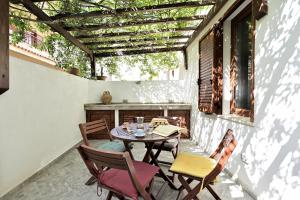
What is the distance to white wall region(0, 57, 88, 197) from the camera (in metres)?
2.35

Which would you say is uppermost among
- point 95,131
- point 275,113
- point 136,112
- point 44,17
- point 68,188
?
→ point 44,17

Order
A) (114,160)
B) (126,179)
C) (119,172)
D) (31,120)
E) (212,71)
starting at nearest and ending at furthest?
(114,160), (126,179), (119,172), (31,120), (212,71)

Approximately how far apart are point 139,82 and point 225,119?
3437mm

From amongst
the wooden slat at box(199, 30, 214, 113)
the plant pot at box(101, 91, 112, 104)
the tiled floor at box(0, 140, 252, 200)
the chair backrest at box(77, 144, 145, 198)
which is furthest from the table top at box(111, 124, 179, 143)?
the plant pot at box(101, 91, 112, 104)

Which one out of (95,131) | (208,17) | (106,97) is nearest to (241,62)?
(208,17)

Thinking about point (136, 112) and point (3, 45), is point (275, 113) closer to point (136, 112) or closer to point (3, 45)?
point (3, 45)

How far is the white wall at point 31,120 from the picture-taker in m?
2.35

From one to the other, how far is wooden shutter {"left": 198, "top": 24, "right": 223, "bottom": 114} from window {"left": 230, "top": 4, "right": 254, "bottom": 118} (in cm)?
20

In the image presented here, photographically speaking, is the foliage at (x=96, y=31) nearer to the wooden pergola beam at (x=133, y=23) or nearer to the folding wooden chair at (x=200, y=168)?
the wooden pergola beam at (x=133, y=23)

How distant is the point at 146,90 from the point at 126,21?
2.50 meters

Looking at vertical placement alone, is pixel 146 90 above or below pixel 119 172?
above

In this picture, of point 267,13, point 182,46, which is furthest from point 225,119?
point 182,46

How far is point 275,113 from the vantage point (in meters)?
1.91

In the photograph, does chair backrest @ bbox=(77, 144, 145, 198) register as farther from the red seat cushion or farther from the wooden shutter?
the wooden shutter
